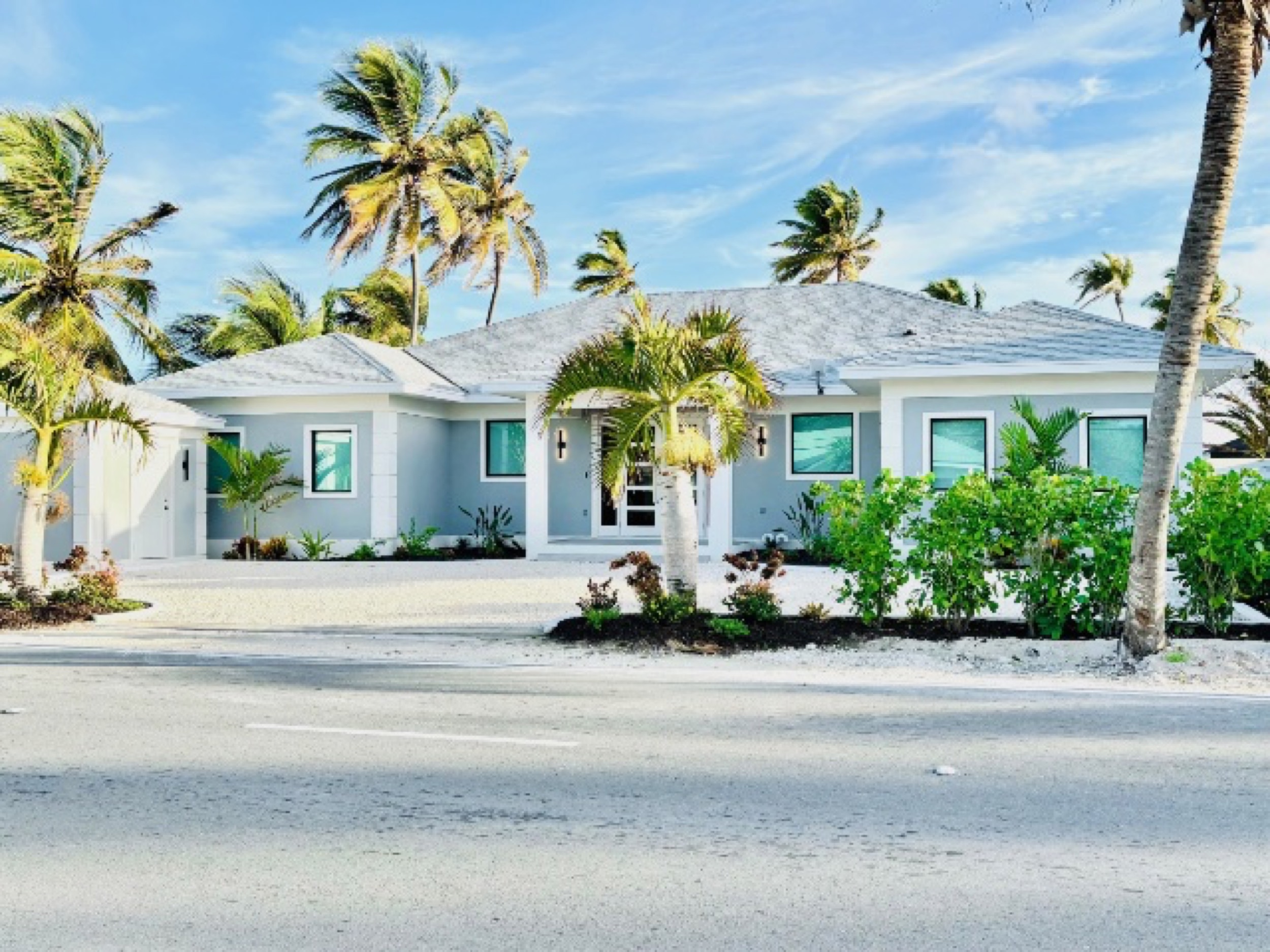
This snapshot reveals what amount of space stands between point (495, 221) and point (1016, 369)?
2575cm

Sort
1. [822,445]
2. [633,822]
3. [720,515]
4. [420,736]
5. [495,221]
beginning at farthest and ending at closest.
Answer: [495,221], [822,445], [720,515], [420,736], [633,822]

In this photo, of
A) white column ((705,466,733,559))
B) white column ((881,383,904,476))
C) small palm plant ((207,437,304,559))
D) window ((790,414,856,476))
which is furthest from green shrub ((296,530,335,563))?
white column ((881,383,904,476))

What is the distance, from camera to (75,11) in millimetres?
20953

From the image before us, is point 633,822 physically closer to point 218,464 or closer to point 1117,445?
point 1117,445

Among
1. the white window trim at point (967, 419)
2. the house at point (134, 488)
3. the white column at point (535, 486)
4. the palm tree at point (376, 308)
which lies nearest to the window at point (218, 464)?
the house at point (134, 488)

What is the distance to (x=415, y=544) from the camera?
22891mm

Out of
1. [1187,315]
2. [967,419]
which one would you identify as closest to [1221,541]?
[1187,315]

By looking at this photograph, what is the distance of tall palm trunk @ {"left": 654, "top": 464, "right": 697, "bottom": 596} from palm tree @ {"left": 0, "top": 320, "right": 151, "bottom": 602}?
6.82 meters

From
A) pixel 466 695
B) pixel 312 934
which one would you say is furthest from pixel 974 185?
pixel 312 934

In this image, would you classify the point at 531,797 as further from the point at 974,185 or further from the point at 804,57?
the point at 974,185

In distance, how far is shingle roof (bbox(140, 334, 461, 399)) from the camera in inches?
917

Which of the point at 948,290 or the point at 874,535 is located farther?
the point at 948,290

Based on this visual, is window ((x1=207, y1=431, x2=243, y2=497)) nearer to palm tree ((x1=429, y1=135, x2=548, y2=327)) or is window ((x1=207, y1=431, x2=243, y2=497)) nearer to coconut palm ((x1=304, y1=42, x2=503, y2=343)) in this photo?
coconut palm ((x1=304, y1=42, x2=503, y2=343))

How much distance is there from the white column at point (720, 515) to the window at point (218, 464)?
10099mm
